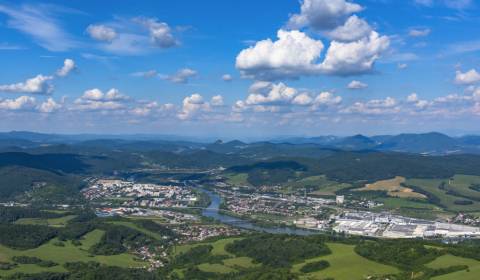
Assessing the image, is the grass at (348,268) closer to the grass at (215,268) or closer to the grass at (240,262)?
the grass at (240,262)

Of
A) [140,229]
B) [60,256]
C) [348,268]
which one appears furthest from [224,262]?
[140,229]

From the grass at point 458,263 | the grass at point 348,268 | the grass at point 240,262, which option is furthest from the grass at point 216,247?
the grass at point 458,263

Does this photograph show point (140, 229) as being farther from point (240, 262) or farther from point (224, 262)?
point (240, 262)

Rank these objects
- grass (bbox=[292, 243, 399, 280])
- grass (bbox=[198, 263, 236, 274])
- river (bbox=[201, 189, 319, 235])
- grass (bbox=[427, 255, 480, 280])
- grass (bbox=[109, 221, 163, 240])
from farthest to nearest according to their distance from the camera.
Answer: river (bbox=[201, 189, 319, 235]) < grass (bbox=[109, 221, 163, 240]) < grass (bbox=[198, 263, 236, 274]) < grass (bbox=[292, 243, 399, 280]) < grass (bbox=[427, 255, 480, 280])

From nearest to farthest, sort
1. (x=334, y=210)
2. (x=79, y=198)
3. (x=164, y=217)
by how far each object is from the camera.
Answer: (x=164, y=217)
(x=334, y=210)
(x=79, y=198)

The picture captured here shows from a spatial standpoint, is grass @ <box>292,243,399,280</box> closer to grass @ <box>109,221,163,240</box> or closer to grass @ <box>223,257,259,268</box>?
grass @ <box>223,257,259,268</box>

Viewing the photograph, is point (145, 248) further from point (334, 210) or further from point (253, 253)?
point (334, 210)

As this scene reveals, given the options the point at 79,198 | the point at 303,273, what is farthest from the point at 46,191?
the point at 303,273

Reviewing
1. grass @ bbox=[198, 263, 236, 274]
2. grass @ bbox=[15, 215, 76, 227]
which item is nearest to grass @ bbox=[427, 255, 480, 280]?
grass @ bbox=[198, 263, 236, 274]
